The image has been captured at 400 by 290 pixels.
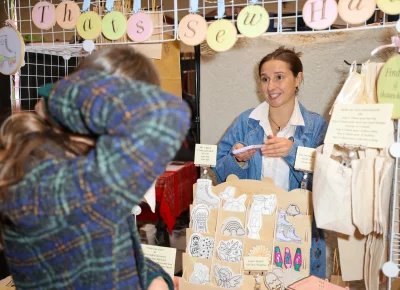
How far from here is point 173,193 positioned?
8.22 ft

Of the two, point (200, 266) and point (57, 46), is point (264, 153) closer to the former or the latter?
point (200, 266)

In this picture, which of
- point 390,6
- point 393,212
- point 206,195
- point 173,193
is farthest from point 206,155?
point 173,193

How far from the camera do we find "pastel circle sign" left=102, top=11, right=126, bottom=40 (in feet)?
4.63

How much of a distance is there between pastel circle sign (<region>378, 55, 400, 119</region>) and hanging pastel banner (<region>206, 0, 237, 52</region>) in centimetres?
45

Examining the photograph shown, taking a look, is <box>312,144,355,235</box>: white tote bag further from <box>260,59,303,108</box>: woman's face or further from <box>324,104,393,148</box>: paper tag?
<box>260,59,303,108</box>: woman's face

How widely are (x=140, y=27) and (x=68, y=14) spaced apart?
0.30 metres

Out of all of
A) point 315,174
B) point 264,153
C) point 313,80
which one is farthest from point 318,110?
point 315,174

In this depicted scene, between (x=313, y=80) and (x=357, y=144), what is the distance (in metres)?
1.42

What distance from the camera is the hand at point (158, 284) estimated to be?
92 centimetres

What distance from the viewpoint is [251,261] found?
1344 millimetres

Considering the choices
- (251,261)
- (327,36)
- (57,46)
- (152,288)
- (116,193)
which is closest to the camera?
(116,193)

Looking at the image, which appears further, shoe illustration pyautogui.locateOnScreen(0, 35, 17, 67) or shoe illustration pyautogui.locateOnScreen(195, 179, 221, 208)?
shoe illustration pyautogui.locateOnScreen(0, 35, 17, 67)

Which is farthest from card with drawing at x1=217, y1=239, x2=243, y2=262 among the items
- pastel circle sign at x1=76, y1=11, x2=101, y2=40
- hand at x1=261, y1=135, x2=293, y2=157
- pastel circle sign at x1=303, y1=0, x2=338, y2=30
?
pastel circle sign at x1=76, y1=11, x2=101, y2=40

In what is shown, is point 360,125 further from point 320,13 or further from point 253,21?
point 253,21
